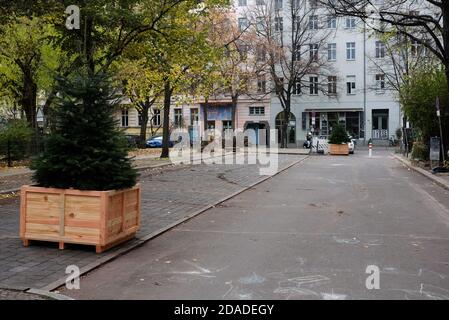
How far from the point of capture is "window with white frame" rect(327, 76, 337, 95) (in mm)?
59431

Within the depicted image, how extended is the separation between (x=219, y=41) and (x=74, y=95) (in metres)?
34.1

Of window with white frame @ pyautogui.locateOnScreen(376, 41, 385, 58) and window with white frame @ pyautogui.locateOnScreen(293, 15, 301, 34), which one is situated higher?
window with white frame @ pyautogui.locateOnScreen(293, 15, 301, 34)

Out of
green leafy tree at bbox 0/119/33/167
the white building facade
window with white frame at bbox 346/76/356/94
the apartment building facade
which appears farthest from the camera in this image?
window with white frame at bbox 346/76/356/94

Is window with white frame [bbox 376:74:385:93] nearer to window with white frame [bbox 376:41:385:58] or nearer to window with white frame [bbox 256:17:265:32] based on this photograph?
window with white frame [bbox 376:41:385:58]

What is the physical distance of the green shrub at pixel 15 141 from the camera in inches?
946

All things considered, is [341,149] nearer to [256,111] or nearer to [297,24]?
[297,24]

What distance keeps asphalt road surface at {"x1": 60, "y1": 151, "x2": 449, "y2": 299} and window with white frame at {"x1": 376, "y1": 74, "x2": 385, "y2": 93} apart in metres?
46.9

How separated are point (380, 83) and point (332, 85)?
5.14 meters

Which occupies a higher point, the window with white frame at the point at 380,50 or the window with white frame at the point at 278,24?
the window with white frame at the point at 278,24

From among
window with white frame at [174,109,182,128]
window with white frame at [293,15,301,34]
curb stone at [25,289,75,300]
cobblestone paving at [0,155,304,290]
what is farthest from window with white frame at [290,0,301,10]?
curb stone at [25,289,75,300]

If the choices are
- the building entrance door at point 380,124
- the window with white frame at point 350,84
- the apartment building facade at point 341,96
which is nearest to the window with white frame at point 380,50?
the apartment building facade at point 341,96

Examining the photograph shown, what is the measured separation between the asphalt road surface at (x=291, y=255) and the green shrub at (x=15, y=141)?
14659 millimetres

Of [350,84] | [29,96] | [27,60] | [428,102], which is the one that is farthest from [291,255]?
[350,84]

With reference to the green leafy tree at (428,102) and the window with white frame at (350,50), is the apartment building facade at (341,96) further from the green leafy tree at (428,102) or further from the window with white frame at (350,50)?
the green leafy tree at (428,102)
